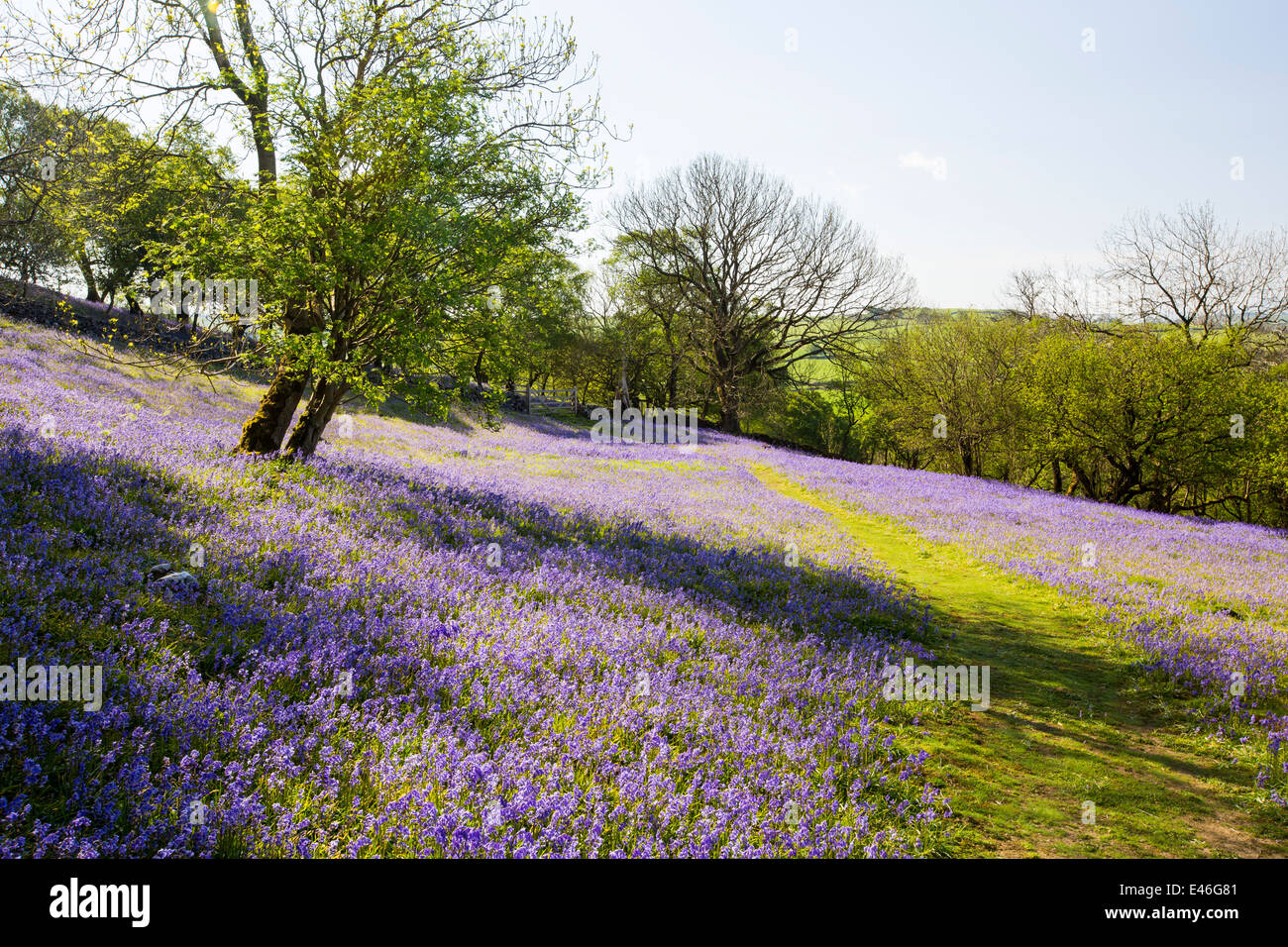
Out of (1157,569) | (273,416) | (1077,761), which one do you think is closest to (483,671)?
(1077,761)

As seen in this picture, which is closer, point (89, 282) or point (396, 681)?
point (396, 681)

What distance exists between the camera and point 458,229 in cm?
1002

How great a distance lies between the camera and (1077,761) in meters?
5.68

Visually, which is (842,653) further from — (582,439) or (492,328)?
(582,439)

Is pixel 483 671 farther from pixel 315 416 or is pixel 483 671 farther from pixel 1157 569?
pixel 1157 569

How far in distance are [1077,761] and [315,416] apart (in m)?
12.1

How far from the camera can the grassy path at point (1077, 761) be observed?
4.48 meters

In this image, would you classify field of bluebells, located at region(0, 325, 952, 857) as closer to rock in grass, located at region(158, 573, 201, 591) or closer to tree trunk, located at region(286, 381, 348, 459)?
rock in grass, located at region(158, 573, 201, 591)

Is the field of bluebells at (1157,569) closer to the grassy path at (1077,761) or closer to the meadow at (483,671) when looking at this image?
the meadow at (483,671)

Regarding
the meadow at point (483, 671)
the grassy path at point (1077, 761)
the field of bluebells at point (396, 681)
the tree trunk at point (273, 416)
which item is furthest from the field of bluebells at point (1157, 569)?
the tree trunk at point (273, 416)

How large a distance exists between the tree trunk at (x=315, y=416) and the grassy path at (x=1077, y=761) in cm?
1079

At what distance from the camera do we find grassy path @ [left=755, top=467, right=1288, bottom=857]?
448 centimetres

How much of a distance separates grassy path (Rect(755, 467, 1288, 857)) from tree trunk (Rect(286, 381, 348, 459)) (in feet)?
35.4

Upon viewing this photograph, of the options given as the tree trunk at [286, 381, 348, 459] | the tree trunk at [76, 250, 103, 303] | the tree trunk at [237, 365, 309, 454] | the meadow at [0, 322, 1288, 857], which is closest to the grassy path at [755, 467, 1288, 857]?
the meadow at [0, 322, 1288, 857]
